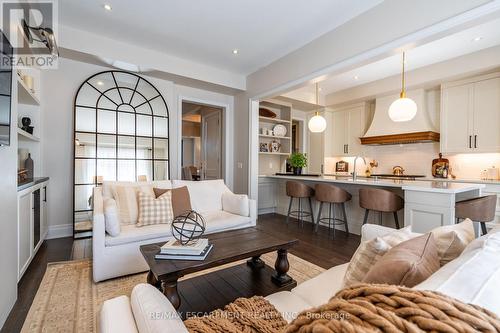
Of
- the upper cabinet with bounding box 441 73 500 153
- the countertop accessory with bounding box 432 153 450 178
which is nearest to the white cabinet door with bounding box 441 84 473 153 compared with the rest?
the upper cabinet with bounding box 441 73 500 153

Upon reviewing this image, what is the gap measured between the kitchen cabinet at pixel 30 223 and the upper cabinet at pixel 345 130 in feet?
18.5

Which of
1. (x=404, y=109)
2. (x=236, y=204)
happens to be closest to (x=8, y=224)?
(x=236, y=204)

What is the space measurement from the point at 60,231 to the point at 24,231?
1.39m

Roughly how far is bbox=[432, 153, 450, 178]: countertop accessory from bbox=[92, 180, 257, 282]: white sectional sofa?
12.7ft

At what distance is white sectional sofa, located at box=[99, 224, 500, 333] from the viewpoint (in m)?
0.50

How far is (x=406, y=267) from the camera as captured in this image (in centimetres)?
66

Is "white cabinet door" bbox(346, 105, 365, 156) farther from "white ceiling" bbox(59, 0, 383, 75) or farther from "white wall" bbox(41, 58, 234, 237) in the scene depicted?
"white wall" bbox(41, 58, 234, 237)

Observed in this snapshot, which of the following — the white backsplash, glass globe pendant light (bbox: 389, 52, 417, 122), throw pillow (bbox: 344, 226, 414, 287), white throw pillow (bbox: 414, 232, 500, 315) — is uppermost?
glass globe pendant light (bbox: 389, 52, 417, 122)

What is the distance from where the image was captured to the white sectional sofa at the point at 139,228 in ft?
6.73

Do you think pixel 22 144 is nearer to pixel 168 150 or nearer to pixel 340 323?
pixel 168 150

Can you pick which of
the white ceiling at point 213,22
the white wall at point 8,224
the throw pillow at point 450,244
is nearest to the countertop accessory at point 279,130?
the white ceiling at point 213,22

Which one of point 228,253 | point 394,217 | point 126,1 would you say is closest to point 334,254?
point 394,217

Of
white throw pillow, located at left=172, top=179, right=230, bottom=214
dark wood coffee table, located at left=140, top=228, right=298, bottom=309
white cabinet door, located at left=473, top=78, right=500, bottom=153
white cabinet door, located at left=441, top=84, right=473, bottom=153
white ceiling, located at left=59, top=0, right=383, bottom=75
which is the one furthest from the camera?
white cabinet door, located at left=441, top=84, right=473, bottom=153

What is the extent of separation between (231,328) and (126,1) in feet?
10.5
